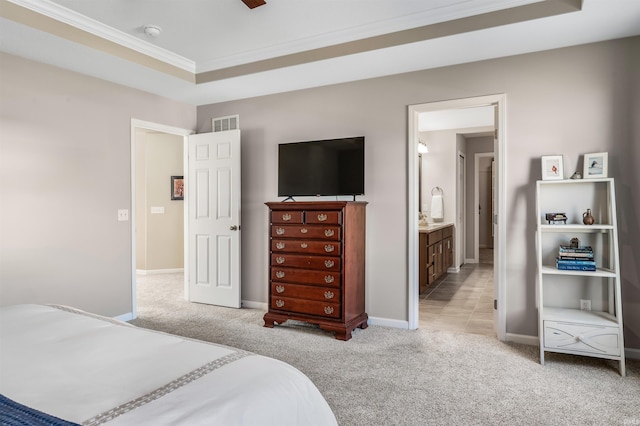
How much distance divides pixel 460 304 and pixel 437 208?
8.33 feet

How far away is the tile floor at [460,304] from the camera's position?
3.97m

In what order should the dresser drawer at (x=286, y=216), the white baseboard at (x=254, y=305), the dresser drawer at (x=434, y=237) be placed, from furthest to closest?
1. the dresser drawer at (x=434, y=237)
2. the white baseboard at (x=254, y=305)
3. the dresser drawer at (x=286, y=216)

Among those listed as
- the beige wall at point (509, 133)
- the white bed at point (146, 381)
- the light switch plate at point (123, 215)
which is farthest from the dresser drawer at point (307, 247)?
the white bed at point (146, 381)

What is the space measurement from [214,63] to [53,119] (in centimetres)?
155

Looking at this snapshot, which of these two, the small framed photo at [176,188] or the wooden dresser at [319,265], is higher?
the small framed photo at [176,188]

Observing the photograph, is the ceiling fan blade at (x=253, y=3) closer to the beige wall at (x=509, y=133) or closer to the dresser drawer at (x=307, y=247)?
the beige wall at (x=509, y=133)

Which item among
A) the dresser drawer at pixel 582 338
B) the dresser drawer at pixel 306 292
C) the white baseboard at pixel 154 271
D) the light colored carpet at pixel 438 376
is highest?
the dresser drawer at pixel 306 292

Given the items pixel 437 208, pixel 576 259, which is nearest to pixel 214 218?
pixel 576 259

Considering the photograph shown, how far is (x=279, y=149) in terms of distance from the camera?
4.31 m

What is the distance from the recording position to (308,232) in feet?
12.4

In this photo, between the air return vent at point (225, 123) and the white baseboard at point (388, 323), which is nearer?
the white baseboard at point (388, 323)

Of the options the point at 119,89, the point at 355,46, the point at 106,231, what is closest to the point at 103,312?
the point at 106,231

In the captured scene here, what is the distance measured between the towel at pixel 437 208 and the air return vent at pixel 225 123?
380cm

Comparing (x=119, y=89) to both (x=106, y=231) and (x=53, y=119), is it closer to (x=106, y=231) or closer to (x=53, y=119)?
(x=53, y=119)
